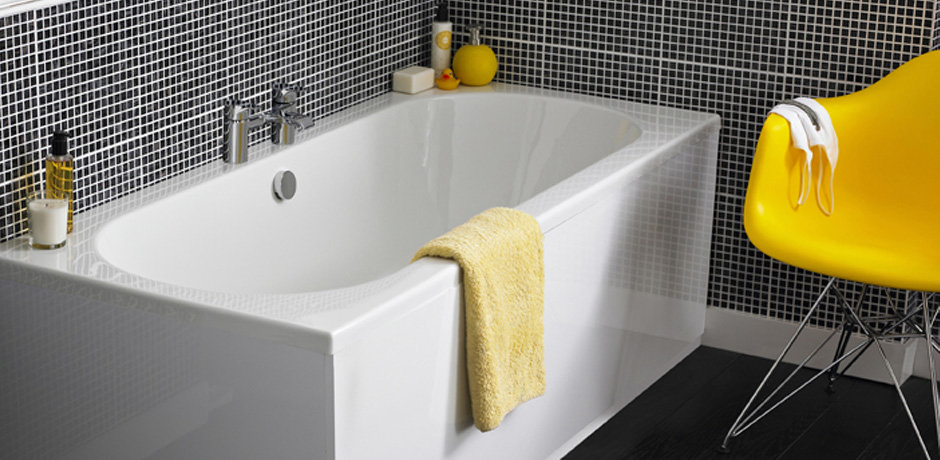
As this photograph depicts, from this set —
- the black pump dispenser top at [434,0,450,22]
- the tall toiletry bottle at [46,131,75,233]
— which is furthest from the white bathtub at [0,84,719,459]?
the black pump dispenser top at [434,0,450,22]

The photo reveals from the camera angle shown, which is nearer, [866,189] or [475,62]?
[866,189]

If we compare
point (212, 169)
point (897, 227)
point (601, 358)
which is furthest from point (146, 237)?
point (897, 227)

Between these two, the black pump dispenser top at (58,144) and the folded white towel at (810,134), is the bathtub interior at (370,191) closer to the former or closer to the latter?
the black pump dispenser top at (58,144)

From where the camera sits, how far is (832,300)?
336cm

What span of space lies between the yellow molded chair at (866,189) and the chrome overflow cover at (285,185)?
3.42ft

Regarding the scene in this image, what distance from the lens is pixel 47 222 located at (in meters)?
2.29

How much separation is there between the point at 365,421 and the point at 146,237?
2.41 feet

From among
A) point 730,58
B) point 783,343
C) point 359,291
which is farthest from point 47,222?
point 783,343

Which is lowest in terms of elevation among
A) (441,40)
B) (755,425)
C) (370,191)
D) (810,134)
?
(755,425)

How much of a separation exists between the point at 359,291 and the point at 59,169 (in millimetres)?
615

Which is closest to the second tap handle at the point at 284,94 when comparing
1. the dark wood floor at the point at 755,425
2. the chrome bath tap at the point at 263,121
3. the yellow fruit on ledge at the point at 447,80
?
the chrome bath tap at the point at 263,121

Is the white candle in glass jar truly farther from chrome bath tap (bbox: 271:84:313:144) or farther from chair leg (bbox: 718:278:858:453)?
chair leg (bbox: 718:278:858:453)

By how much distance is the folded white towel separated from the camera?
2.97m

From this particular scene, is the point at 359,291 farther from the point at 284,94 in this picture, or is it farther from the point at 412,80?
the point at 412,80
